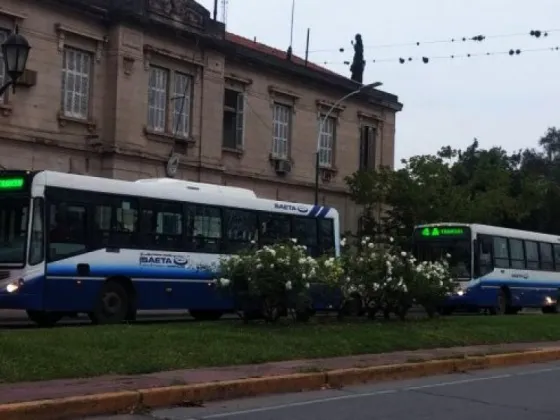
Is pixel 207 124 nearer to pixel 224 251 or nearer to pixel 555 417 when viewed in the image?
pixel 224 251

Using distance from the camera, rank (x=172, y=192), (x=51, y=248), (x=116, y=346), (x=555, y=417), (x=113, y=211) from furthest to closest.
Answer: (x=172, y=192) → (x=113, y=211) → (x=51, y=248) → (x=116, y=346) → (x=555, y=417)

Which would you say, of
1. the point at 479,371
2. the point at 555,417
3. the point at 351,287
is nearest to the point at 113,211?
the point at 351,287

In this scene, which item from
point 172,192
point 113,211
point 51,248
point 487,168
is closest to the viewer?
point 51,248

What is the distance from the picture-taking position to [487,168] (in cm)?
4678

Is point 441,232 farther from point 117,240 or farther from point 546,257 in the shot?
point 117,240

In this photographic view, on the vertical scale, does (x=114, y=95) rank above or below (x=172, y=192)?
above

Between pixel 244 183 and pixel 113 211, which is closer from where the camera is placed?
pixel 113 211

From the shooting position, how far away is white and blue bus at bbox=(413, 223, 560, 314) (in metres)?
30.3

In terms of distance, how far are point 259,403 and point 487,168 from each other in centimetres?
3776

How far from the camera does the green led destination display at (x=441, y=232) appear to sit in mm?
30703

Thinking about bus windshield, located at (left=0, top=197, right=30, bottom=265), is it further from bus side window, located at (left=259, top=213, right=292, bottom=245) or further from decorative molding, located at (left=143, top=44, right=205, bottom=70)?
decorative molding, located at (left=143, top=44, right=205, bottom=70)

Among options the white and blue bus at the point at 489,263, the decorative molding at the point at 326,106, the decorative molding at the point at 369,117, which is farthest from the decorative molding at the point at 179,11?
the white and blue bus at the point at 489,263

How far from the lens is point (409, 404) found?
37.4 ft

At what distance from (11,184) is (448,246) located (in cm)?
1733
